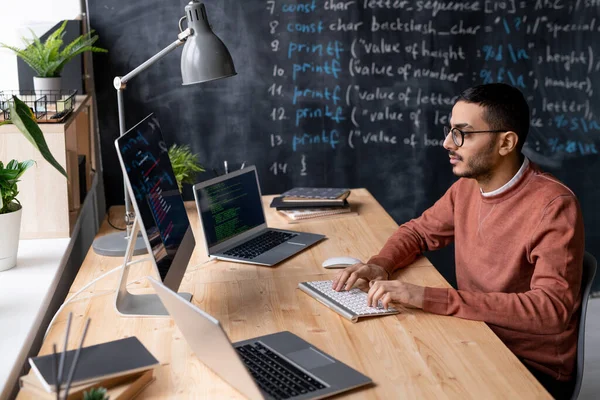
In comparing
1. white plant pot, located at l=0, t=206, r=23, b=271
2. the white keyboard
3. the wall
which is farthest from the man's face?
the wall

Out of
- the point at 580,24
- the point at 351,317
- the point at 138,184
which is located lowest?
the point at 351,317

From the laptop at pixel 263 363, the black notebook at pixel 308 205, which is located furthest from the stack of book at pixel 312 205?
the laptop at pixel 263 363

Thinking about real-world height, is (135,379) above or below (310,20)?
below

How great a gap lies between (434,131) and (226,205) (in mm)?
1521

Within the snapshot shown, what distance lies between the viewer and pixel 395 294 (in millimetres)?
1658

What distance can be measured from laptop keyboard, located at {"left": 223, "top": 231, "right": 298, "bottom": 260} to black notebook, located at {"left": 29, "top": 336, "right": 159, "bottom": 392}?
2.41ft

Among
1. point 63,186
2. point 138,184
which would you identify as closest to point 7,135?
point 63,186

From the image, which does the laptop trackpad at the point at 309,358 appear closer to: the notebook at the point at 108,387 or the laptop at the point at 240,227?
the notebook at the point at 108,387

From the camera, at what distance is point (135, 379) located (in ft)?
4.22

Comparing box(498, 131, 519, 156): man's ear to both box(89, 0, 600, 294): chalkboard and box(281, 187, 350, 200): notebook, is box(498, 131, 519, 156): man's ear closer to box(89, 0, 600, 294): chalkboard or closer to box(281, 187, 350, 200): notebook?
box(281, 187, 350, 200): notebook

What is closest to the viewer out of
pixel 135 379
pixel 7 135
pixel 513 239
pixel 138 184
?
pixel 135 379

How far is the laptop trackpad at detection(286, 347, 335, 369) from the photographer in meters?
1.39

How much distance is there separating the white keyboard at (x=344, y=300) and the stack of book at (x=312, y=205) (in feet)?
2.24

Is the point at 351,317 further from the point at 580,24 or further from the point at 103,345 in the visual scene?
the point at 580,24
